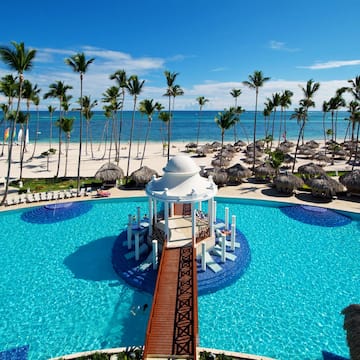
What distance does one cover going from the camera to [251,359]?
29.3 ft

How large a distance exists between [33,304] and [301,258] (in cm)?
1524

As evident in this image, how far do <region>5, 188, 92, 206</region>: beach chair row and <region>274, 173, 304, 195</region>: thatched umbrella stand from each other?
1998cm

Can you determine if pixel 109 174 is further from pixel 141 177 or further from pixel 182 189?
pixel 182 189

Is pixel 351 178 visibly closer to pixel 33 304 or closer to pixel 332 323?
pixel 332 323

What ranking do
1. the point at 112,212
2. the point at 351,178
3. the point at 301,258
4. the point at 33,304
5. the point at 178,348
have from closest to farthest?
the point at 178,348, the point at 33,304, the point at 301,258, the point at 112,212, the point at 351,178

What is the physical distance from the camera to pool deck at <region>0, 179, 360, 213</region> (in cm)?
2388

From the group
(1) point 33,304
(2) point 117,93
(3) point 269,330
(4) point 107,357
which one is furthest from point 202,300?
(2) point 117,93

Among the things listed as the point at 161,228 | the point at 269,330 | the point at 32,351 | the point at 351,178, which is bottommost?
the point at 32,351

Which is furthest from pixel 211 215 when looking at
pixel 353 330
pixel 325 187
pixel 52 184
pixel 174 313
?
pixel 52 184

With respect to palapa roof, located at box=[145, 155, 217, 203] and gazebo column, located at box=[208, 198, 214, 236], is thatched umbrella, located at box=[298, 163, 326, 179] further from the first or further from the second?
palapa roof, located at box=[145, 155, 217, 203]

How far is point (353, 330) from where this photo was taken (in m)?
8.27

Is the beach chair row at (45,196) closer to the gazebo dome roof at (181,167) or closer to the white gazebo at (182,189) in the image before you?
the white gazebo at (182,189)

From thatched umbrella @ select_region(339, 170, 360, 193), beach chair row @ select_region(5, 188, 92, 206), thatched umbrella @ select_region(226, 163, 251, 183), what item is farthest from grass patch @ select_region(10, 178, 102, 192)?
thatched umbrella @ select_region(339, 170, 360, 193)

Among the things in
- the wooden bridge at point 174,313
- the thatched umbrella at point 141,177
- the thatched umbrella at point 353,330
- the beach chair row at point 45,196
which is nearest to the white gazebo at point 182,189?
the wooden bridge at point 174,313
